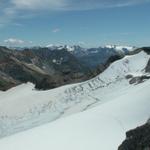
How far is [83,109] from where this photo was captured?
194 feet

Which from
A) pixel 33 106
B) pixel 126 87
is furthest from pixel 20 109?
pixel 126 87

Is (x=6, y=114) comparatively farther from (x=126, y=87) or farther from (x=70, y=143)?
(x=70, y=143)

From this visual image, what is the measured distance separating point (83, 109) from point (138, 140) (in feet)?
118

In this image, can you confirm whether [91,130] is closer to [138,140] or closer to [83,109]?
[83,109]

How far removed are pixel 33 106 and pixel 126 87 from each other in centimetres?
1726

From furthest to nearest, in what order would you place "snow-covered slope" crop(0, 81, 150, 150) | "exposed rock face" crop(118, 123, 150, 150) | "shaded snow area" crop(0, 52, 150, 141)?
1. "shaded snow area" crop(0, 52, 150, 141)
2. "snow-covered slope" crop(0, 81, 150, 150)
3. "exposed rock face" crop(118, 123, 150, 150)

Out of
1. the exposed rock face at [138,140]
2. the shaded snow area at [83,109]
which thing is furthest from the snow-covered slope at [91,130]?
the exposed rock face at [138,140]

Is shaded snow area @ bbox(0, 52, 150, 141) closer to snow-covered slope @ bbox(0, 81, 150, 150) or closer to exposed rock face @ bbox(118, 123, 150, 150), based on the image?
snow-covered slope @ bbox(0, 81, 150, 150)

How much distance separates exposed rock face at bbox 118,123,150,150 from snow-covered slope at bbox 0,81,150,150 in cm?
1009

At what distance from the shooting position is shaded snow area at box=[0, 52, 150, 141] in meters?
38.2

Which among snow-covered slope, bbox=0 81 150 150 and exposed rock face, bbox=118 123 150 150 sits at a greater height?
exposed rock face, bbox=118 123 150 150

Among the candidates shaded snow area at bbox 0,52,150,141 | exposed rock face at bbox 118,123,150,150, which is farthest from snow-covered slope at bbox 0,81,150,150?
exposed rock face at bbox 118,123,150,150

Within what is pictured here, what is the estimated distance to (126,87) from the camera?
66.9 metres

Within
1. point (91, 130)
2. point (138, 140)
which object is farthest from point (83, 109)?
point (138, 140)
